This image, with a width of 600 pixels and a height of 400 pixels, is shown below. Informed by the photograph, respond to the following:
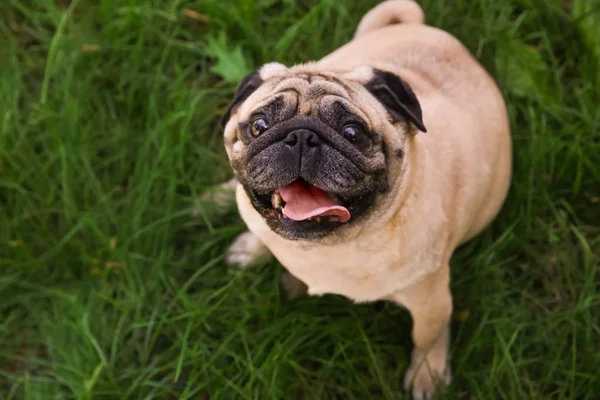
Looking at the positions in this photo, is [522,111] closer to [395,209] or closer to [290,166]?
[395,209]

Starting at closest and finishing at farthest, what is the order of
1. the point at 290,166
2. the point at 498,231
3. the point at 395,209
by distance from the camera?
the point at 290,166, the point at 395,209, the point at 498,231

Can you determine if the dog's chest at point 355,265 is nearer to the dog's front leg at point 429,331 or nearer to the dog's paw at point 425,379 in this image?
the dog's front leg at point 429,331

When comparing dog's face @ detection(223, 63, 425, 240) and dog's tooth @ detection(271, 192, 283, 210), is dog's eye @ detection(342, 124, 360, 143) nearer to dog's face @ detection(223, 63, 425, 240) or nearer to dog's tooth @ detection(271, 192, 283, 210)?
dog's face @ detection(223, 63, 425, 240)

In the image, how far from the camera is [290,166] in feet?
5.66

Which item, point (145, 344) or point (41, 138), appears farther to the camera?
point (41, 138)

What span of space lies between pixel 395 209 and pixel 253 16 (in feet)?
5.48

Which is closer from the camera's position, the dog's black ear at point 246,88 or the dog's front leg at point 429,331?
the dog's black ear at point 246,88

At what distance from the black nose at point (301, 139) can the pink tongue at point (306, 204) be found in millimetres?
166

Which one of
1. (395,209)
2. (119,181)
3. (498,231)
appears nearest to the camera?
(395,209)

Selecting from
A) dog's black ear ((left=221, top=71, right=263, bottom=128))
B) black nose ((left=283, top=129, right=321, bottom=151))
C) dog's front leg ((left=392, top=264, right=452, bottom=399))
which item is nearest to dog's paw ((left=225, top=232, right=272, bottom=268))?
dog's front leg ((left=392, top=264, right=452, bottom=399))

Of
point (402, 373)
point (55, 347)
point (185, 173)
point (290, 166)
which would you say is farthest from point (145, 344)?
point (290, 166)

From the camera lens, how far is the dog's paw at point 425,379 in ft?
8.55

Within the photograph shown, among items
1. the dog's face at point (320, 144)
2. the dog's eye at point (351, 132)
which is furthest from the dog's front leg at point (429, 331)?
the dog's eye at point (351, 132)

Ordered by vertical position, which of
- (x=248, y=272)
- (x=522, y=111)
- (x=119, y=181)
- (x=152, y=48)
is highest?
(x=152, y=48)
